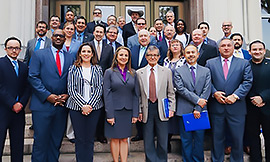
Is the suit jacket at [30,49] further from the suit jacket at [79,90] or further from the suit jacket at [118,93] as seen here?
the suit jacket at [118,93]

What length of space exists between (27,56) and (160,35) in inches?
112

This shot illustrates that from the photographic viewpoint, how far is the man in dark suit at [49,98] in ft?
12.1

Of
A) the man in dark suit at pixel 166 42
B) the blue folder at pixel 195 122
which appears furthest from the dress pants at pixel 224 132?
the man in dark suit at pixel 166 42

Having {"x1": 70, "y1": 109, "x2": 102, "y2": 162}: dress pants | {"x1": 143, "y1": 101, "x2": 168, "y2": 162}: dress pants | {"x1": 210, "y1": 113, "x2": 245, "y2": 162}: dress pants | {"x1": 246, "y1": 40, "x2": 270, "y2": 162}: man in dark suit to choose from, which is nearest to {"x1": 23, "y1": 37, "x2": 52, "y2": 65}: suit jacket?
{"x1": 70, "y1": 109, "x2": 102, "y2": 162}: dress pants

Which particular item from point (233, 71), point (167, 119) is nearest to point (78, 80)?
point (167, 119)

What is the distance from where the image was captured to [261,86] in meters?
4.05

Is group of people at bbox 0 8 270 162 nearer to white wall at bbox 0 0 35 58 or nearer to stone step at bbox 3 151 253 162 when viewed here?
stone step at bbox 3 151 253 162

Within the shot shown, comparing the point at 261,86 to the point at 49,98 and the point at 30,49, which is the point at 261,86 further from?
the point at 30,49

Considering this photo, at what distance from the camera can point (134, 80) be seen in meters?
3.87

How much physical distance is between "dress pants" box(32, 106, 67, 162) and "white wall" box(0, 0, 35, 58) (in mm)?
3230

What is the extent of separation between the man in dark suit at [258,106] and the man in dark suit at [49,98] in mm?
2973

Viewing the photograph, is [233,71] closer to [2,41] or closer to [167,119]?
[167,119]

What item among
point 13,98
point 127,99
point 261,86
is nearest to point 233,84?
point 261,86

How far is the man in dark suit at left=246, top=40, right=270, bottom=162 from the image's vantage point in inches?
157
